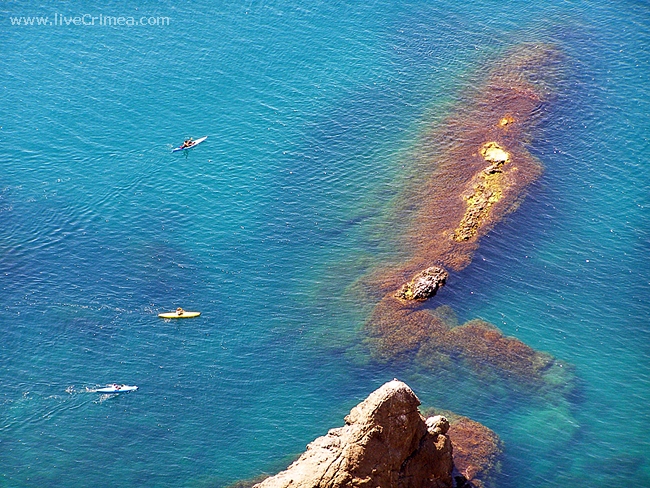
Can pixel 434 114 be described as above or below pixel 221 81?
below

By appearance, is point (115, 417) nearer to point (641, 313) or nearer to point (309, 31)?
point (641, 313)

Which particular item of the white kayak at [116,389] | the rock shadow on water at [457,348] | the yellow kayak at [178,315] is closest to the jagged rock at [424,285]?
the rock shadow on water at [457,348]

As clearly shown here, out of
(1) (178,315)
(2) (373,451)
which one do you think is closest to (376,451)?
(2) (373,451)

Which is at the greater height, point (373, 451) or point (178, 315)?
point (178, 315)

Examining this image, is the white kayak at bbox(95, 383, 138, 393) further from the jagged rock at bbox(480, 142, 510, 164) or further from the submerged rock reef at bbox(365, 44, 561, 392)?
the jagged rock at bbox(480, 142, 510, 164)

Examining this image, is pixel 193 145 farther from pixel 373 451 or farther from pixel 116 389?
pixel 373 451

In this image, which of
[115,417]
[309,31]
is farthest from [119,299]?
[309,31]

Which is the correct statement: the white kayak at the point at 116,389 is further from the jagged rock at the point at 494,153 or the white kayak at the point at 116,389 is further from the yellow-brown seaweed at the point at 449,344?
the jagged rock at the point at 494,153
